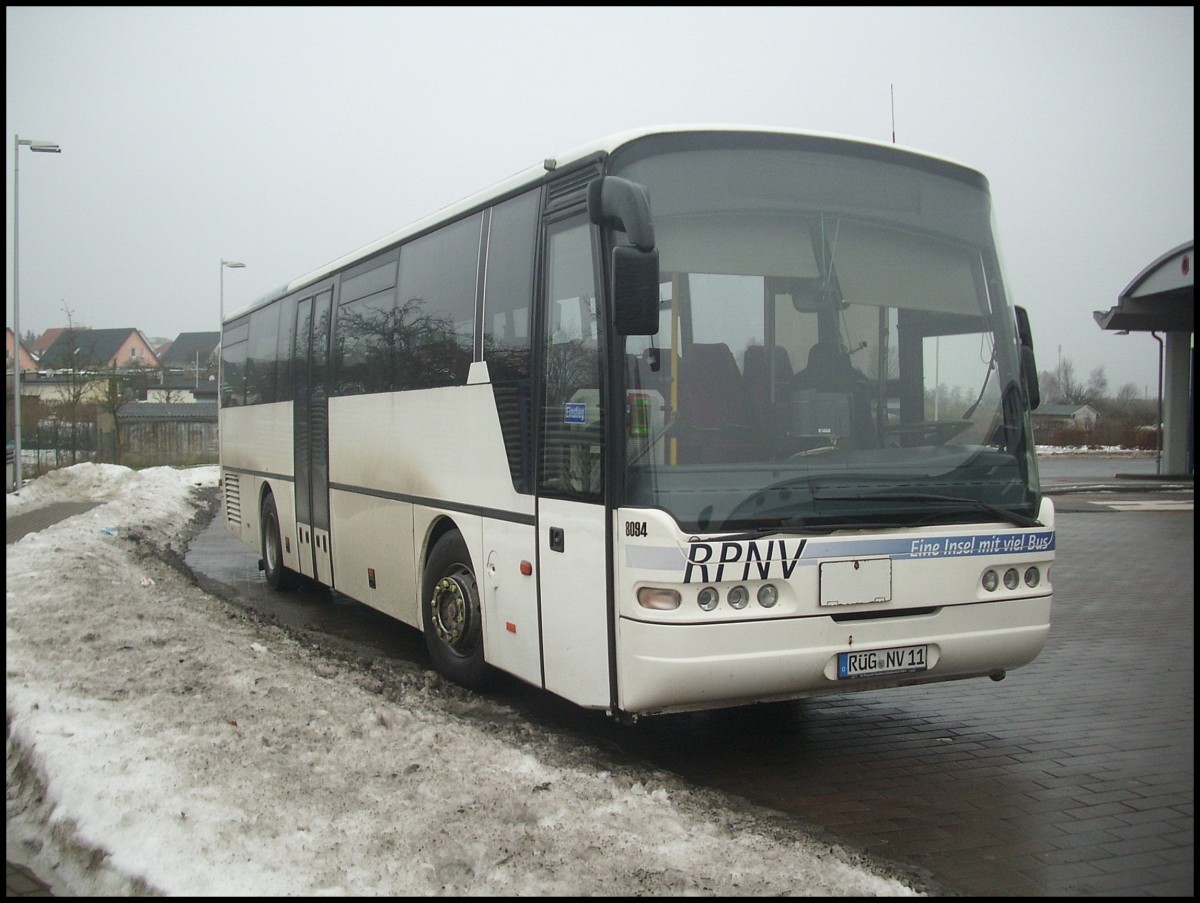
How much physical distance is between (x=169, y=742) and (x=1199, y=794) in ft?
16.7

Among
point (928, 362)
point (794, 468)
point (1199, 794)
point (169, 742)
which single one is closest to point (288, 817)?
point (169, 742)

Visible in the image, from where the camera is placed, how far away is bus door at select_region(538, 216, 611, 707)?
575 cm

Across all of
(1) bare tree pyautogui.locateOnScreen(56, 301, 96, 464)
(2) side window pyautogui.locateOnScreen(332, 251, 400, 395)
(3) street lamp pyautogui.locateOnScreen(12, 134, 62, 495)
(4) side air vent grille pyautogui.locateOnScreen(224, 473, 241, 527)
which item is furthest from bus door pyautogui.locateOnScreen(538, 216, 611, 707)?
(1) bare tree pyautogui.locateOnScreen(56, 301, 96, 464)

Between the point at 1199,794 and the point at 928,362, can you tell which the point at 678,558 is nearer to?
the point at 928,362

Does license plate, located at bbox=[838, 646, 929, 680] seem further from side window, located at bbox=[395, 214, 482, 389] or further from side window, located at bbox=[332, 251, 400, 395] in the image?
side window, located at bbox=[332, 251, 400, 395]

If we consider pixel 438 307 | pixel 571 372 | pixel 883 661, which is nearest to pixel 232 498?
pixel 438 307

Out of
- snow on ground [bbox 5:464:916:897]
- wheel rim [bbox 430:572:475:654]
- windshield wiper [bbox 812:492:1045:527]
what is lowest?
snow on ground [bbox 5:464:916:897]

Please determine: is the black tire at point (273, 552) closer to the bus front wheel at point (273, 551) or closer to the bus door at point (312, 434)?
the bus front wheel at point (273, 551)

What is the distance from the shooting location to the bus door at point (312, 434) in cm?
1060

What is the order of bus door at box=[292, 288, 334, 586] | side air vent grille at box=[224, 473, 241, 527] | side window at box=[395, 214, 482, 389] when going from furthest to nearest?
side air vent grille at box=[224, 473, 241, 527], bus door at box=[292, 288, 334, 586], side window at box=[395, 214, 482, 389]

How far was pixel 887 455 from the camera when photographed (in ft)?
19.2

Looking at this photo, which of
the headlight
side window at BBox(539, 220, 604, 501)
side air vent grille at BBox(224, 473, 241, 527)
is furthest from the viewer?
side air vent grille at BBox(224, 473, 241, 527)

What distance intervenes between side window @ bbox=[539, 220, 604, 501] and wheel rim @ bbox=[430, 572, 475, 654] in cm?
143

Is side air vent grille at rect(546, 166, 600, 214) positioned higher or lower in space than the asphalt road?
higher
